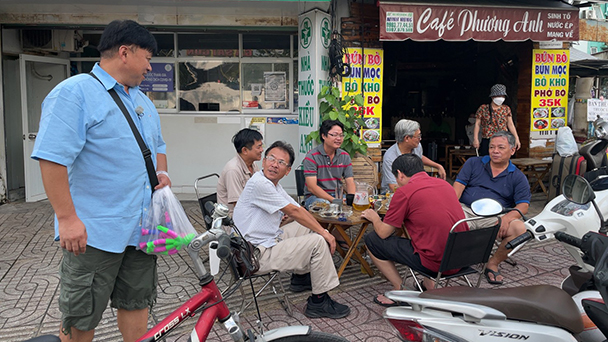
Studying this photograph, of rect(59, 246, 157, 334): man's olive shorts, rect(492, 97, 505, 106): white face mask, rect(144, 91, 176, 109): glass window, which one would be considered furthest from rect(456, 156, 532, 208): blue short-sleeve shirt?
rect(144, 91, 176, 109): glass window

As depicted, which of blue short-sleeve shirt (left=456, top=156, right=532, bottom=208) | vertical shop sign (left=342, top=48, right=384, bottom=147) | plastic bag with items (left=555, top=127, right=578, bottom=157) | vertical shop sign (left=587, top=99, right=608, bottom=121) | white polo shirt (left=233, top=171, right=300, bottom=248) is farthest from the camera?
vertical shop sign (left=587, top=99, right=608, bottom=121)

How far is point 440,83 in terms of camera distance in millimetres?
13859

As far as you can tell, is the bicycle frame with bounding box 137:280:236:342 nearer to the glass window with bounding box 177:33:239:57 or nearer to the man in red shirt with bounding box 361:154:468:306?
the man in red shirt with bounding box 361:154:468:306

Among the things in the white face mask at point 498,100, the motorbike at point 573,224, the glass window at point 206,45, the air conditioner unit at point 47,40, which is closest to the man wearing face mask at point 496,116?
the white face mask at point 498,100

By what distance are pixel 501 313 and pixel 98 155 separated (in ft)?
6.32

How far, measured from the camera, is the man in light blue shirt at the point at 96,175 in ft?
6.79

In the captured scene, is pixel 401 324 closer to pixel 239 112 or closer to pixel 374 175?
pixel 374 175

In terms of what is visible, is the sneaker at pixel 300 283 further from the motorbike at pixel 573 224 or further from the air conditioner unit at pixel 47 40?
the air conditioner unit at pixel 47 40

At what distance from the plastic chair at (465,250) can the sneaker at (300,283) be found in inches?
42.8

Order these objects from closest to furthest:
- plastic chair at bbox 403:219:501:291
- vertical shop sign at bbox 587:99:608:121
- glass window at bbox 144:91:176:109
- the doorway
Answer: plastic chair at bbox 403:219:501:291, the doorway, glass window at bbox 144:91:176:109, vertical shop sign at bbox 587:99:608:121

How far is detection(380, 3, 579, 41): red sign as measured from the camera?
22.4ft

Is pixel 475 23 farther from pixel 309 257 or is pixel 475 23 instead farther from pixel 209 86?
pixel 309 257

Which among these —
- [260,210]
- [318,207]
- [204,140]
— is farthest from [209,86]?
[260,210]

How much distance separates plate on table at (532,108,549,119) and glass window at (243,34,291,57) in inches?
178
